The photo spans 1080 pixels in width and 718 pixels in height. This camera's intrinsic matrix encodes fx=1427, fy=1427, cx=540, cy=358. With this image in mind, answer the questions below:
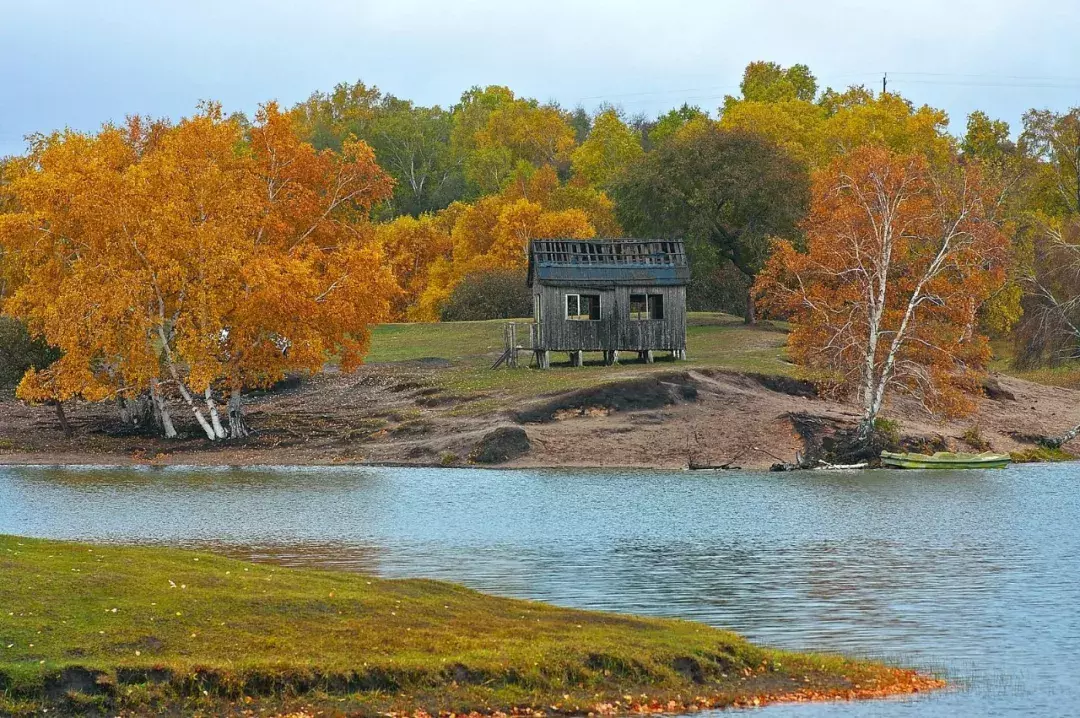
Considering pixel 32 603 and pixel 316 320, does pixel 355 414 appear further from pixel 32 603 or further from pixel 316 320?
pixel 32 603

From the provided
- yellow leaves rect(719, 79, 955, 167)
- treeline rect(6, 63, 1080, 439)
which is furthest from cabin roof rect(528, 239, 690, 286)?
yellow leaves rect(719, 79, 955, 167)

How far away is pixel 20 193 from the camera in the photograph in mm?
57188

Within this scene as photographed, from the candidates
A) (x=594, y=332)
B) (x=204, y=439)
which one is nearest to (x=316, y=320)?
(x=204, y=439)

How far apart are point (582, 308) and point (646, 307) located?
330 cm

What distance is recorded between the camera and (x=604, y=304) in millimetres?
72438

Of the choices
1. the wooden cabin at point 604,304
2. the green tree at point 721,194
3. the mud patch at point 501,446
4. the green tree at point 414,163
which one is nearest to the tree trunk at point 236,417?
the mud patch at point 501,446

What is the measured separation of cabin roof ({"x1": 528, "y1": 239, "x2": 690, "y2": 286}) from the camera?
7238 cm

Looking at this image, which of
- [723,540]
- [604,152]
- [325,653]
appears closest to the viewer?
[325,653]

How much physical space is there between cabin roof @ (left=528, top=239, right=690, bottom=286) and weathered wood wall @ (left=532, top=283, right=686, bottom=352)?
0.55 metres

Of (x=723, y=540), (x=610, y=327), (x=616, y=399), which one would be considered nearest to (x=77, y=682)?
(x=723, y=540)

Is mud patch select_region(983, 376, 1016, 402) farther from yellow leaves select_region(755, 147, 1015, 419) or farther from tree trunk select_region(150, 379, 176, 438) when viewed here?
tree trunk select_region(150, 379, 176, 438)

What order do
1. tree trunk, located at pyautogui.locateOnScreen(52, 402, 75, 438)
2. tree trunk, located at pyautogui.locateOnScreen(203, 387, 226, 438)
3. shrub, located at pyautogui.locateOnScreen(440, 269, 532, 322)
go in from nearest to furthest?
1. tree trunk, located at pyautogui.locateOnScreen(203, 387, 226, 438)
2. tree trunk, located at pyautogui.locateOnScreen(52, 402, 75, 438)
3. shrub, located at pyautogui.locateOnScreen(440, 269, 532, 322)

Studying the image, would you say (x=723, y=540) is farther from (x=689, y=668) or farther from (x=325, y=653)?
(x=325, y=653)

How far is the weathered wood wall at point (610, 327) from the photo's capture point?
72.1m
